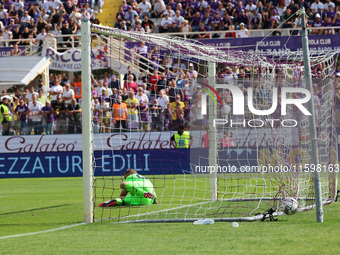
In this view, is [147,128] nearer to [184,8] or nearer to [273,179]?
[273,179]

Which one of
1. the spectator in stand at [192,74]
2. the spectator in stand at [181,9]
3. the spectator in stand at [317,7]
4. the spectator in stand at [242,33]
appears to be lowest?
the spectator in stand at [192,74]

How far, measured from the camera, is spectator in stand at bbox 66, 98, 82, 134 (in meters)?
22.3

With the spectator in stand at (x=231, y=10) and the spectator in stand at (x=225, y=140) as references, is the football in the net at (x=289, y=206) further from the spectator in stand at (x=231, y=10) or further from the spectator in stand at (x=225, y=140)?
the spectator in stand at (x=231, y=10)

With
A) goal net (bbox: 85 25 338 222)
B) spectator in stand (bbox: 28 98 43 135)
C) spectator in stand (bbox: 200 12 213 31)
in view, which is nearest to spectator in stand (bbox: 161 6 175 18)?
spectator in stand (bbox: 200 12 213 31)

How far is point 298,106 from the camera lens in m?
11.2

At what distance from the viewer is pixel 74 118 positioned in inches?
878

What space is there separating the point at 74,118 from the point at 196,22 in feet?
35.2

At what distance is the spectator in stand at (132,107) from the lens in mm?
A: 15658

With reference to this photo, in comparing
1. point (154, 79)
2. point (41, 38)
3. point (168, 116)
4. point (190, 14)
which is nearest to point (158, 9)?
point (190, 14)

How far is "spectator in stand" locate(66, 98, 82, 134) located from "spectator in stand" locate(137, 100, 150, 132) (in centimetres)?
328

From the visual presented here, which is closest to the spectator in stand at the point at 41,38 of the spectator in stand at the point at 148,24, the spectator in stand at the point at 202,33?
the spectator in stand at the point at 148,24

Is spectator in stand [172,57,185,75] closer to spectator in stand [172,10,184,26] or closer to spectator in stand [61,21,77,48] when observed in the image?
spectator in stand [172,10,184,26]

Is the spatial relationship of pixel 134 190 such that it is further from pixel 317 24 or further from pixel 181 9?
pixel 181 9

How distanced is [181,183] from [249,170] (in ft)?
15.9
